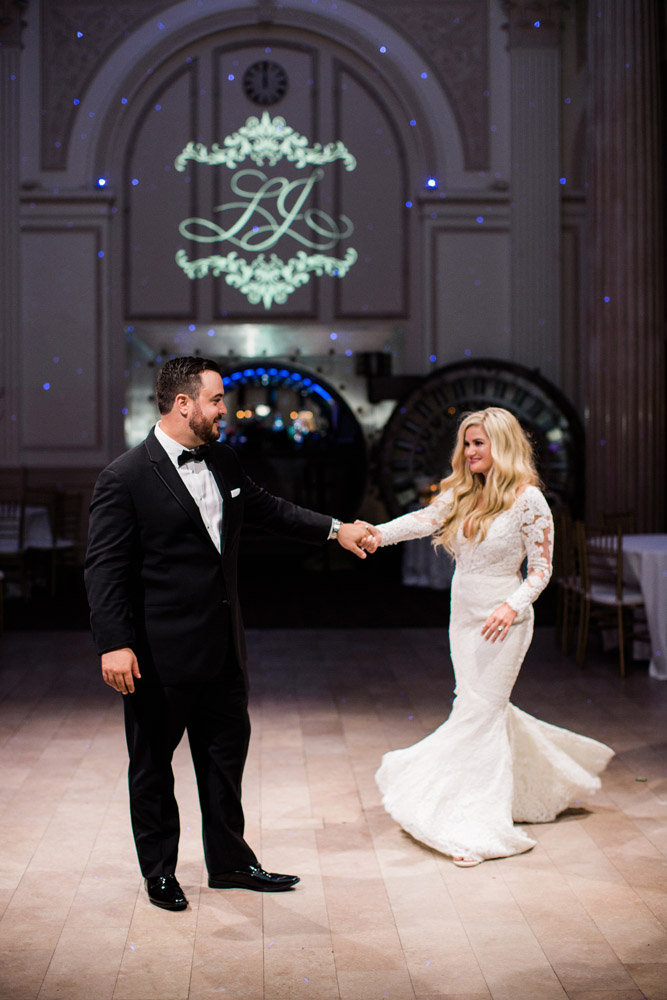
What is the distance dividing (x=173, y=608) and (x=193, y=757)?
0.43 m

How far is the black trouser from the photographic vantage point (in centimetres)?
276

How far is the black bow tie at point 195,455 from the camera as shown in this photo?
271 centimetres

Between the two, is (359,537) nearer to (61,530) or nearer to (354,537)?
(354,537)

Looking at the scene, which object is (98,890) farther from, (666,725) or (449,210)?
(449,210)

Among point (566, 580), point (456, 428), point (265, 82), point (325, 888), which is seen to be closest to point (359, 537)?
point (325, 888)

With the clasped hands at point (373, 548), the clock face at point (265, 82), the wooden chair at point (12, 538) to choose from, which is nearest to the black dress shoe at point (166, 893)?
the clasped hands at point (373, 548)

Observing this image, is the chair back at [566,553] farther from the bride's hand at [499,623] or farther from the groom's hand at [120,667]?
the groom's hand at [120,667]

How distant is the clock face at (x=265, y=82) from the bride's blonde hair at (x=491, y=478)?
886cm

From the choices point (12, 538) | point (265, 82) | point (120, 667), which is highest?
point (265, 82)

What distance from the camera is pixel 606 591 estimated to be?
20.5 feet

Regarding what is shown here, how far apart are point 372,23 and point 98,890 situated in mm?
10217

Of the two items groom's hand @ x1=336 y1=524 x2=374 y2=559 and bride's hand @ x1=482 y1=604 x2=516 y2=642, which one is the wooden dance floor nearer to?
bride's hand @ x1=482 y1=604 x2=516 y2=642

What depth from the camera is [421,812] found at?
10.7 feet

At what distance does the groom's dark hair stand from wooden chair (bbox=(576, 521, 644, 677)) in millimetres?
3704
